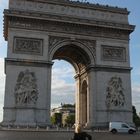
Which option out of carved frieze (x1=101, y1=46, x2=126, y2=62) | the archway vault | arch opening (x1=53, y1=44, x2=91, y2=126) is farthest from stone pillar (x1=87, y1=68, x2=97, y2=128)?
carved frieze (x1=101, y1=46, x2=126, y2=62)

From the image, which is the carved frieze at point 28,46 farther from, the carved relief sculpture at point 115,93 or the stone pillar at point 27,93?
the carved relief sculpture at point 115,93

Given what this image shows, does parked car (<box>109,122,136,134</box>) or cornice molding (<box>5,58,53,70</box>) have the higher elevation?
cornice molding (<box>5,58,53,70</box>)

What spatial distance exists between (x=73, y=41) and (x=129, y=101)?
29.3 feet

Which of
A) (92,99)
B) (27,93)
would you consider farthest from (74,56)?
(27,93)

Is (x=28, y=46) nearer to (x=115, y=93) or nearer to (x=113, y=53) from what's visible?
(x=113, y=53)

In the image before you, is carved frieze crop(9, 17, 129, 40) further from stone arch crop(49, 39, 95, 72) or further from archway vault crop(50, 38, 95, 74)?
archway vault crop(50, 38, 95, 74)

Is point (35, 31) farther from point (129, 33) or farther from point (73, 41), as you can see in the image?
point (129, 33)

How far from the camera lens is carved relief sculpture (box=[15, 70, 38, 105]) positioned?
33719mm

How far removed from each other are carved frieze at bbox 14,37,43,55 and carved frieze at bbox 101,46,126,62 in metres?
7.19

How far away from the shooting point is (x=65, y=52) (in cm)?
Result: 4091

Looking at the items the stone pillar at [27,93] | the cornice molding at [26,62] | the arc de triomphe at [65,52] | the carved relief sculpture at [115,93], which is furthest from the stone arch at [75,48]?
the carved relief sculpture at [115,93]

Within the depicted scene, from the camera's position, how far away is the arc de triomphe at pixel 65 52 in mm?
34125

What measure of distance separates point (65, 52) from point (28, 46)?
258 inches

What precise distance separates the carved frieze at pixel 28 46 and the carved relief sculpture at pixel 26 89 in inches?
86.6
